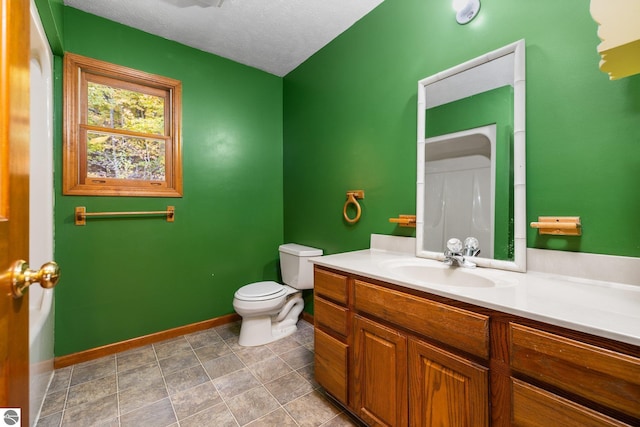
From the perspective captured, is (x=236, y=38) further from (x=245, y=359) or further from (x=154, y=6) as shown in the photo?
(x=245, y=359)

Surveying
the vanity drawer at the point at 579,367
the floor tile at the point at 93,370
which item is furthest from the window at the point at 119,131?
the vanity drawer at the point at 579,367

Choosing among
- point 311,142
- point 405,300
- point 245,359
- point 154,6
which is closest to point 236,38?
point 154,6

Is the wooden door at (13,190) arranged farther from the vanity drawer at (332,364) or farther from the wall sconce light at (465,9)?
the wall sconce light at (465,9)

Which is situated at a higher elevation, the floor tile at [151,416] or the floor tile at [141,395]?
the floor tile at [141,395]

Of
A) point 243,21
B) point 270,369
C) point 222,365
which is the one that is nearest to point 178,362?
point 222,365

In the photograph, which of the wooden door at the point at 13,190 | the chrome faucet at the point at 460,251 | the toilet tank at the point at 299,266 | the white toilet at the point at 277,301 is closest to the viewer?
the wooden door at the point at 13,190

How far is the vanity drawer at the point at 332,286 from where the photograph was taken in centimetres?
139

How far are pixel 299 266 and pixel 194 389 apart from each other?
1.12 m

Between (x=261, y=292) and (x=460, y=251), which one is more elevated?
(x=460, y=251)

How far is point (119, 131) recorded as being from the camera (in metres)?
2.12

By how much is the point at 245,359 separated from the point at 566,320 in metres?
1.93

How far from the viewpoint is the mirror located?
1253 mm

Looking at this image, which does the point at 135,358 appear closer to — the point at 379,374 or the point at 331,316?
the point at 331,316

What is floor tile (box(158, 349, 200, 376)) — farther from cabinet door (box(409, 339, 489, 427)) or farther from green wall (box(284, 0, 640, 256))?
→ cabinet door (box(409, 339, 489, 427))
